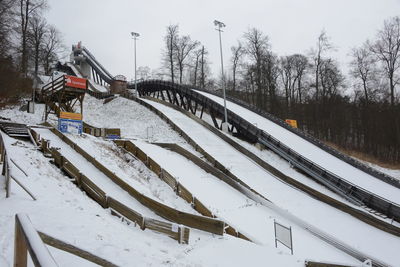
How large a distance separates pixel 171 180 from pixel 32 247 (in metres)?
12.0

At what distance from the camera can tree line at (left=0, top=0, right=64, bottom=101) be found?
23.4m

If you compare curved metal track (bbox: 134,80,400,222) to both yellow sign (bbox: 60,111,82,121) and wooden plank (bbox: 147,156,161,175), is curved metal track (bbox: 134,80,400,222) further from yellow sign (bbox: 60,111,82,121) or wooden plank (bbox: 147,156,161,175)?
yellow sign (bbox: 60,111,82,121)

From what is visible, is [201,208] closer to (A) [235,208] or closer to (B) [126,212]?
(A) [235,208]

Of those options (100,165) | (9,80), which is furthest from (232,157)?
(9,80)

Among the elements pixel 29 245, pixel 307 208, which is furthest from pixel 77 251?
pixel 307 208

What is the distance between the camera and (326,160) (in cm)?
2047

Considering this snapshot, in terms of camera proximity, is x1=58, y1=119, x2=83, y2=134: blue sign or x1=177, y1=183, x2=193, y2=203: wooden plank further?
x1=58, y1=119, x2=83, y2=134: blue sign

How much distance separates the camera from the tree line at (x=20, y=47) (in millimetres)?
23375

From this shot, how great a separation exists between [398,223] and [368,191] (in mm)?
2451

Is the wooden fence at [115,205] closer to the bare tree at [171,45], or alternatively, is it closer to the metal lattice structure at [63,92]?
the metal lattice structure at [63,92]

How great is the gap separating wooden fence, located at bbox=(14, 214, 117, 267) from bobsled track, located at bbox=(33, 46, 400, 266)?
4336 millimetres

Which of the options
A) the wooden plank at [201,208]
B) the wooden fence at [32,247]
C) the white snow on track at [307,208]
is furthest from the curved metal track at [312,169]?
the wooden fence at [32,247]

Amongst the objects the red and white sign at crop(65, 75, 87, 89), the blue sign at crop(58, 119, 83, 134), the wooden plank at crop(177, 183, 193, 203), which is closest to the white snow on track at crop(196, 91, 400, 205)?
the wooden plank at crop(177, 183, 193, 203)

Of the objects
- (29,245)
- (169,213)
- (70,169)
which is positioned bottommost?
(169,213)
